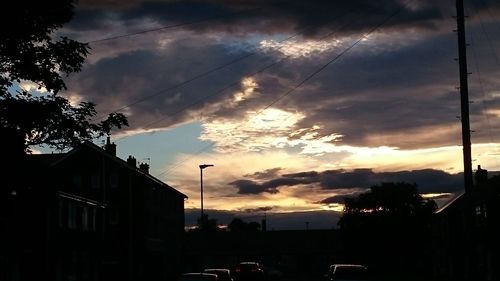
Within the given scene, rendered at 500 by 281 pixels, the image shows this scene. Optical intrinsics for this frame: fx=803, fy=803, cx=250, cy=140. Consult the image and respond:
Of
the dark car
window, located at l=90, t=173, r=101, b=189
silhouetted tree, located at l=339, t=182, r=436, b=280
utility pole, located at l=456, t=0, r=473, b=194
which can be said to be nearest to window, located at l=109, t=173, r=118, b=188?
window, located at l=90, t=173, r=101, b=189

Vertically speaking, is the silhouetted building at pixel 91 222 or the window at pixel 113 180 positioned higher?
the window at pixel 113 180

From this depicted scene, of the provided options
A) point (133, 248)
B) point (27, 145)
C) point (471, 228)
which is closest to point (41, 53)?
point (27, 145)

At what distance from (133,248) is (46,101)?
6050 cm

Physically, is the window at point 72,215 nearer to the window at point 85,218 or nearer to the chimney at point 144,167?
the window at point 85,218

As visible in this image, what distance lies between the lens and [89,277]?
5506 cm

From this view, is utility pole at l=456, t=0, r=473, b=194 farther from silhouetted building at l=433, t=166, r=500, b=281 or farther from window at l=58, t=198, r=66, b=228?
window at l=58, t=198, r=66, b=228

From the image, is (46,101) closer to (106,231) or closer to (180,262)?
(106,231)

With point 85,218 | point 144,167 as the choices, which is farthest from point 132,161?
point 85,218

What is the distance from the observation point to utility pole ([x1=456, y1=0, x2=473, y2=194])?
84.5ft

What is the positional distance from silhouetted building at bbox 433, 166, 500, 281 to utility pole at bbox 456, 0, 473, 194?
66cm

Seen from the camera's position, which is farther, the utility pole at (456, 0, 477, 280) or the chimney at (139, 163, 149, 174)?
the chimney at (139, 163, 149, 174)

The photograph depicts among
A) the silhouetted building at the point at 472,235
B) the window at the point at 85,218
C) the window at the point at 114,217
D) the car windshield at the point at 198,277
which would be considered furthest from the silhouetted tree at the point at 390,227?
the car windshield at the point at 198,277

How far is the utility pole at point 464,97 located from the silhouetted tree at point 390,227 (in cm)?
8367

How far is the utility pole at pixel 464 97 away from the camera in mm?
25750
